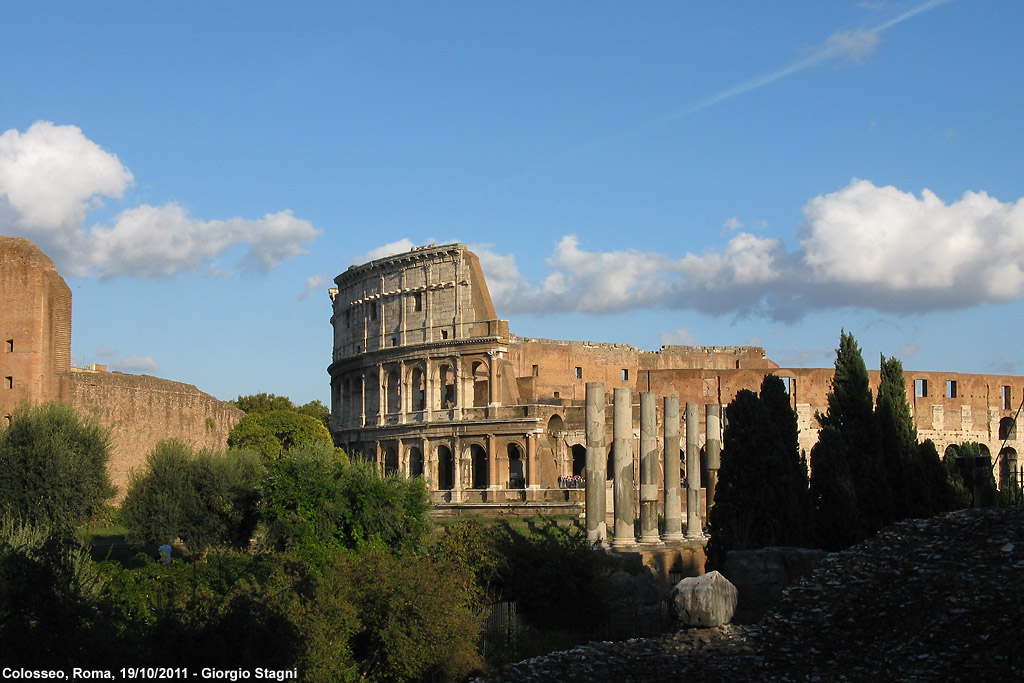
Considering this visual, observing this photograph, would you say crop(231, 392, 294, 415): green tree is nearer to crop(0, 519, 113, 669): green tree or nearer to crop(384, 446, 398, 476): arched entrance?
crop(384, 446, 398, 476): arched entrance

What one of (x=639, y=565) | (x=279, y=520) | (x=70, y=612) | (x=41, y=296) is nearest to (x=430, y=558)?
(x=279, y=520)

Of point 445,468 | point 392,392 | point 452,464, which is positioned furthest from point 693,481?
point 392,392

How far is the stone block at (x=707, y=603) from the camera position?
53.0 feet

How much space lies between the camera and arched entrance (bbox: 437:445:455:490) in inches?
1941

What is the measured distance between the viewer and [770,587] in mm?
19500

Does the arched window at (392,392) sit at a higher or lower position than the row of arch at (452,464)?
higher

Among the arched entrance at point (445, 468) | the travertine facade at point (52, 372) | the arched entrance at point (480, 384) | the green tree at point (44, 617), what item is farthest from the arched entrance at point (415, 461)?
the green tree at point (44, 617)

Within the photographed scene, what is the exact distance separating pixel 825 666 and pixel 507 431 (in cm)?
3284

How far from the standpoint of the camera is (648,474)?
3183cm

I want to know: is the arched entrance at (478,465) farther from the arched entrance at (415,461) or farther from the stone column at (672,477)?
the stone column at (672,477)

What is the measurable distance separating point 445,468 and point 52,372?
21556 mm

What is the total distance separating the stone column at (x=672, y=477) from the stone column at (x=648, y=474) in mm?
417

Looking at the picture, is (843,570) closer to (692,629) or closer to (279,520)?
(692,629)

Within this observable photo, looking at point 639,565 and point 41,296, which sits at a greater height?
point 41,296
